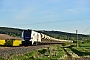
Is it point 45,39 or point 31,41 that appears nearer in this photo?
point 31,41

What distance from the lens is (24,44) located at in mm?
50625

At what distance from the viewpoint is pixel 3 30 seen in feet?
407

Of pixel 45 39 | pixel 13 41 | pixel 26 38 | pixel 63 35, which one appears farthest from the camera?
pixel 63 35

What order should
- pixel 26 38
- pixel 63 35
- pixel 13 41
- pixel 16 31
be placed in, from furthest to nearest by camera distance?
pixel 63 35, pixel 16 31, pixel 13 41, pixel 26 38

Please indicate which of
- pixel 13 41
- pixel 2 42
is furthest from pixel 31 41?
pixel 2 42

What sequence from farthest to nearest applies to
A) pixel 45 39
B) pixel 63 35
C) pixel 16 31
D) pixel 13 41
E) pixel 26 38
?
1. pixel 63 35
2. pixel 16 31
3. pixel 45 39
4. pixel 13 41
5. pixel 26 38

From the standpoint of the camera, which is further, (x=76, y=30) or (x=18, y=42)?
(x=18, y=42)

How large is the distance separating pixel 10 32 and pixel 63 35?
37.7 m

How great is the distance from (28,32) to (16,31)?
74.5 m

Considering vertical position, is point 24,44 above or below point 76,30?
below

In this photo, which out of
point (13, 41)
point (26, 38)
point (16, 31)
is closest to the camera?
point (26, 38)

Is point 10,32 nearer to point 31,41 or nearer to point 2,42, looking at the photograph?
point 2,42

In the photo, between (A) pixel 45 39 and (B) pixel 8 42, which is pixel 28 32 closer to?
(B) pixel 8 42

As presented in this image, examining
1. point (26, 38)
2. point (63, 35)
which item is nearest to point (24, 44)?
point (26, 38)
